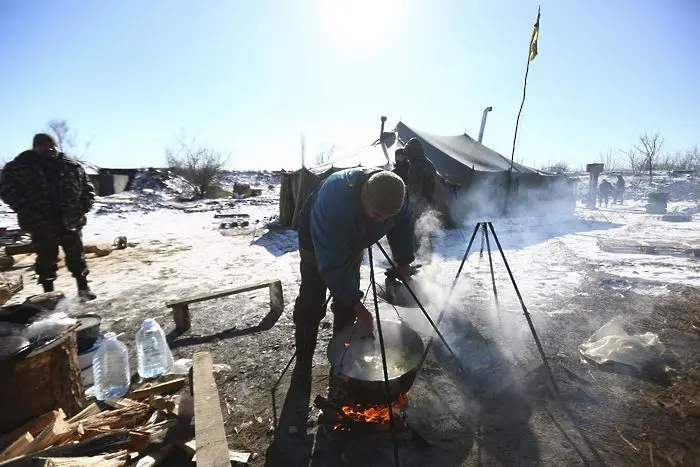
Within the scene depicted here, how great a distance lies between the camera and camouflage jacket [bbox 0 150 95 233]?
13.7 ft

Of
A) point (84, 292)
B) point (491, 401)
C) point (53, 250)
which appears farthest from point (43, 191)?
point (491, 401)

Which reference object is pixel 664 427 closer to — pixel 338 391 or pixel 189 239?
pixel 338 391

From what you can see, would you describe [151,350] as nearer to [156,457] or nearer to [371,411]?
[156,457]

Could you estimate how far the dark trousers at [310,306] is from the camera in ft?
9.82

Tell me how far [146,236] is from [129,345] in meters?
8.59

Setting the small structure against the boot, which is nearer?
the boot

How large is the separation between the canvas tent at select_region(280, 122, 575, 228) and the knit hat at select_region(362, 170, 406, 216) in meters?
8.24

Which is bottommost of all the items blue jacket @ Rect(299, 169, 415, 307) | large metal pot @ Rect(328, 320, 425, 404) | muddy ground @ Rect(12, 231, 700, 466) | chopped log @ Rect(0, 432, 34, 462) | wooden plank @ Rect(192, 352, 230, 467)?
muddy ground @ Rect(12, 231, 700, 466)

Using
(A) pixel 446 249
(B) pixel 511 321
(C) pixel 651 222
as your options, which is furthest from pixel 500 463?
(C) pixel 651 222

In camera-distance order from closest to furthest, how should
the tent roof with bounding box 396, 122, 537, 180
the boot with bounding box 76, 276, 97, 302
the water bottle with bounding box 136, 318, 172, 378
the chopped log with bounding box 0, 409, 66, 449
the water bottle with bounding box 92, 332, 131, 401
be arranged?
the chopped log with bounding box 0, 409, 66, 449 → the water bottle with bounding box 92, 332, 131, 401 → the water bottle with bounding box 136, 318, 172, 378 → the boot with bounding box 76, 276, 97, 302 → the tent roof with bounding box 396, 122, 537, 180

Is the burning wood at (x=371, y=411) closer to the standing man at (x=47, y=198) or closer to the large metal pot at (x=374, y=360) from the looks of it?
the large metal pot at (x=374, y=360)

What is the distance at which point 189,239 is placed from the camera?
1061cm

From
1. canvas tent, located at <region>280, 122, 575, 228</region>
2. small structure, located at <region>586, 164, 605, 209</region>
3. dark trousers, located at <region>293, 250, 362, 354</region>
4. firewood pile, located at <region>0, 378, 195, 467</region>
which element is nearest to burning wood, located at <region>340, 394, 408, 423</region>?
dark trousers, located at <region>293, 250, 362, 354</region>

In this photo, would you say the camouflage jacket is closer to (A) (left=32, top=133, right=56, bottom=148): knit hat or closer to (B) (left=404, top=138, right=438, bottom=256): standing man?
(A) (left=32, top=133, right=56, bottom=148): knit hat
